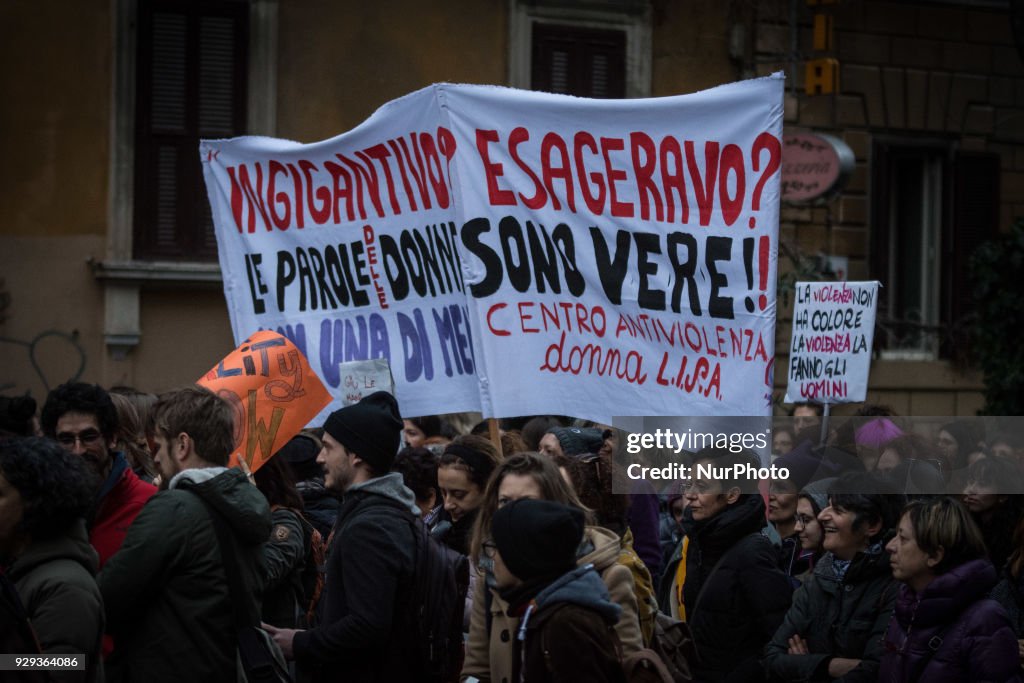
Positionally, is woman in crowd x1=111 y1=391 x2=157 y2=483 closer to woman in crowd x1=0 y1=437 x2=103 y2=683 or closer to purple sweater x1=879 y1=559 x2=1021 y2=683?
woman in crowd x1=0 y1=437 x2=103 y2=683

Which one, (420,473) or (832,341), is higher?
(832,341)

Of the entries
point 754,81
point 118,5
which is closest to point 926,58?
point 118,5

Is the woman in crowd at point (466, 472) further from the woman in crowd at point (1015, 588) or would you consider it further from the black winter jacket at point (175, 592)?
the woman in crowd at point (1015, 588)

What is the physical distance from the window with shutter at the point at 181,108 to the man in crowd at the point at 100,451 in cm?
812

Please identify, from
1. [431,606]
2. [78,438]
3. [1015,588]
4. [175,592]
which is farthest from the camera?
[1015,588]

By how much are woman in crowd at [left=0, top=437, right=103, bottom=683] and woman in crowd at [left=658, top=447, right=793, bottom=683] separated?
2752mm

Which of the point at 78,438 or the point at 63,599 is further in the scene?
the point at 78,438

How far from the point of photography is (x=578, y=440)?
21.0 feet

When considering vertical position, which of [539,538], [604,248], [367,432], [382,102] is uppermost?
[382,102]

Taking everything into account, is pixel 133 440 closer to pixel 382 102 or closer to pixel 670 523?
pixel 670 523

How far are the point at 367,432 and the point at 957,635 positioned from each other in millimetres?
2062

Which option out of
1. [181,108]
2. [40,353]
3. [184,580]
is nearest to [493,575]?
[184,580]

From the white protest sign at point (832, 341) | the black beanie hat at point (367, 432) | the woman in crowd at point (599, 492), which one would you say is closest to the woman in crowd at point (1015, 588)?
the woman in crowd at point (599, 492)

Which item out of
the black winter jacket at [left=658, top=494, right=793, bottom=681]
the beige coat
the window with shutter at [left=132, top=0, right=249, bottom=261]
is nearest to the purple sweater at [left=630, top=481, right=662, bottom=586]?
the black winter jacket at [left=658, top=494, right=793, bottom=681]
